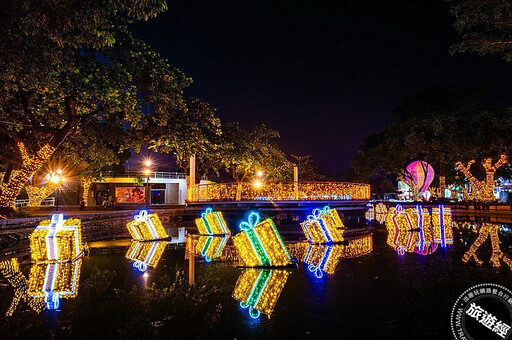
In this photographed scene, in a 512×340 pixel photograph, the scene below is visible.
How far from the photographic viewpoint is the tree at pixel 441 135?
27688mm

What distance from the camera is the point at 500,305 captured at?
497cm

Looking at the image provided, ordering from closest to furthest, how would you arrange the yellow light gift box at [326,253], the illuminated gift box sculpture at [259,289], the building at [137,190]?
the illuminated gift box sculpture at [259,289] < the yellow light gift box at [326,253] < the building at [137,190]

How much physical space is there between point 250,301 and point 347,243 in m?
7.57

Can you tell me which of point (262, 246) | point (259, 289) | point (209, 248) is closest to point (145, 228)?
point (209, 248)

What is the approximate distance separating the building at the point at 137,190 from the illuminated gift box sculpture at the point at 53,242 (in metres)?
37.9

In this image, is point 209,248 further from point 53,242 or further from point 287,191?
point 287,191

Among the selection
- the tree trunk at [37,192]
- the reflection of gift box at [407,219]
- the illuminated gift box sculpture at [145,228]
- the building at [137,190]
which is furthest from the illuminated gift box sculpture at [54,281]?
the building at [137,190]

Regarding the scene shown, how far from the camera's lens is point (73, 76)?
10625mm

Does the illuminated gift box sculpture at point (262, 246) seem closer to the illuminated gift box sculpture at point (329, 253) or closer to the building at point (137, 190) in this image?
the illuminated gift box sculpture at point (329, 253)

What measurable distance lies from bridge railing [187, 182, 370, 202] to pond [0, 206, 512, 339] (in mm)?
10319

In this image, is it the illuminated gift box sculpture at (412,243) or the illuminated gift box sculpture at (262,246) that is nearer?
the illuminated gift box sculpture at (262,246)

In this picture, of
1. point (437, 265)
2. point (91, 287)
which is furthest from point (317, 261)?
point (91, 287)

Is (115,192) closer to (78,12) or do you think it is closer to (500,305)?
(78,12)

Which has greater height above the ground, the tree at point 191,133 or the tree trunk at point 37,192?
the tree at point 191,133
